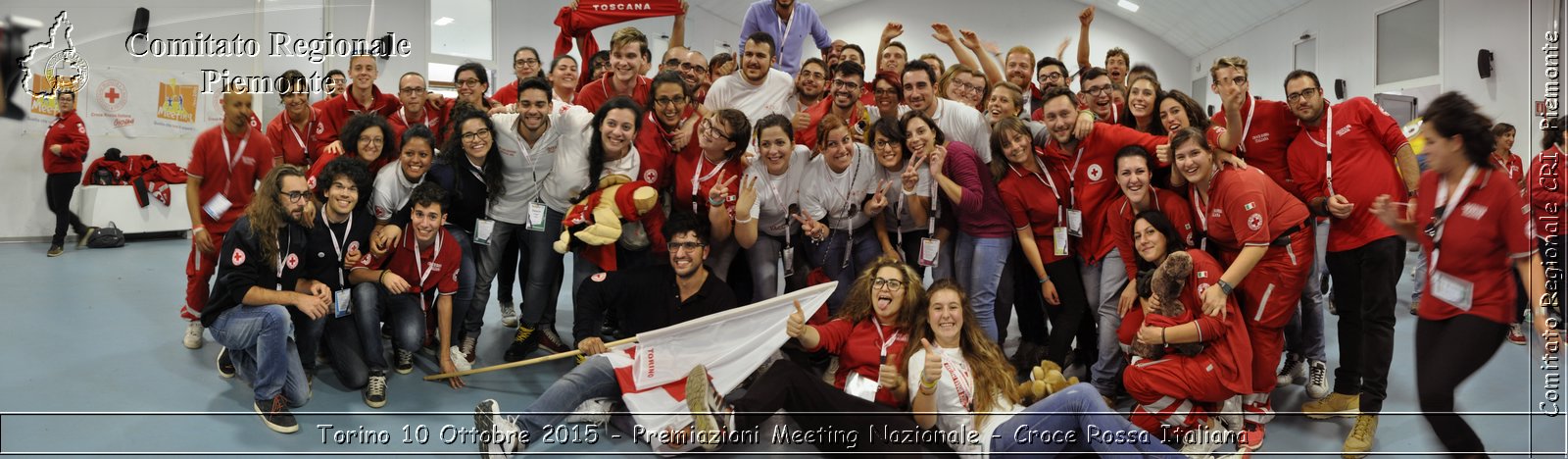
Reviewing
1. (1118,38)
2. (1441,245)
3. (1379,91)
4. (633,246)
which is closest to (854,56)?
(633,246)

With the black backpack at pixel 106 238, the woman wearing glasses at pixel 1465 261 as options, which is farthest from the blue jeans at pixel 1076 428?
the black backpack at pixel 106 238

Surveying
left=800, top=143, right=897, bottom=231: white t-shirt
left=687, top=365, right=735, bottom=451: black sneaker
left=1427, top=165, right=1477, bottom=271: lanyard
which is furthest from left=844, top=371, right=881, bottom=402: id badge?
left=1427, top=165, right=1477, bottom=271: lanyard

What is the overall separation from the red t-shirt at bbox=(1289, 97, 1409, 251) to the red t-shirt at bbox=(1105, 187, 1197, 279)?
21.3 inches

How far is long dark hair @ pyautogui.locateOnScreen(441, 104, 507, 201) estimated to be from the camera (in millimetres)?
3865

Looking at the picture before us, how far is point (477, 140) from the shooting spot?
3812 mm

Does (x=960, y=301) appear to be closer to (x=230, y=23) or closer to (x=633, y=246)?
(x=633, y=246)

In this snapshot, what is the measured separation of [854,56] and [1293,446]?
10.7ft

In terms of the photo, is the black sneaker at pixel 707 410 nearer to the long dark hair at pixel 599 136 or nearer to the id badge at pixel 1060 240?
the long dark hair at pixel 599 136

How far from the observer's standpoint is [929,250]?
3811 millimetres

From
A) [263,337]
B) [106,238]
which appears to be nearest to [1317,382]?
[263,337]

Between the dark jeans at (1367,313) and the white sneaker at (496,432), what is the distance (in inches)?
120

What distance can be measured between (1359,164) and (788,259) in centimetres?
229

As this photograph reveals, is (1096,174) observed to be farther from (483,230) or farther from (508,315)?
(508,315)

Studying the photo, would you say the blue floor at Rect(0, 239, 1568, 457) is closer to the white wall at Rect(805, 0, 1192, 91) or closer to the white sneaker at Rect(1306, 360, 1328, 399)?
the white sneaker at Rect(1306, 360, 1328, 399)
